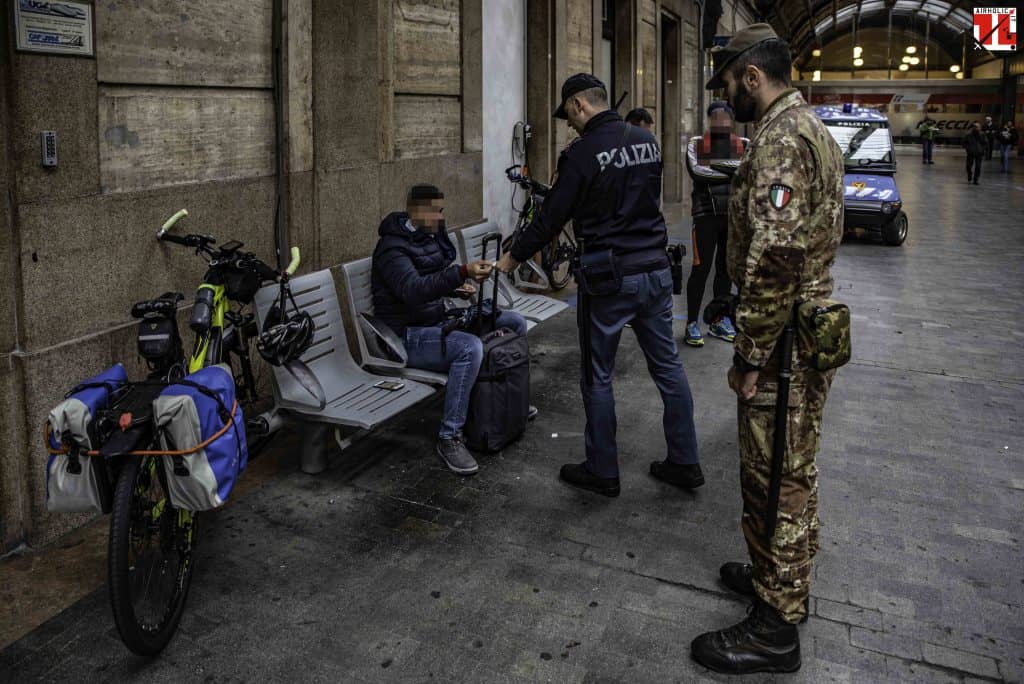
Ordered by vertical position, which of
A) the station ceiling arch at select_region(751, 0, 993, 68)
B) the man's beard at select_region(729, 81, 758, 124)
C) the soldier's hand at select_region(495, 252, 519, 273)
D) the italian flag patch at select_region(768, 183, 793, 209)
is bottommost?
the soldier's hand at select_region(495, 252, 519, 273)

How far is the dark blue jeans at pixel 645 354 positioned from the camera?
4.42m

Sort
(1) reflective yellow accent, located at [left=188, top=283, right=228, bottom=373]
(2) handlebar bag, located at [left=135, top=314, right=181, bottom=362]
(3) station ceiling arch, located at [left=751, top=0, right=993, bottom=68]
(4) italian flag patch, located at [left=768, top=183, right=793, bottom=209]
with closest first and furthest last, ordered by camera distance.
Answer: (4) italian flag patch, located at [left=768, top=183, right=793, bottom=209]
(2) handlebar bag, located at [left=135, top=314, right=181, bottom=362]
(1) reflective yellow accent, located at [left=188, top=283, right=228, bottom=373]
(3) station ceiling arch, located at [left=751, top=0, right=993, bottom=68]

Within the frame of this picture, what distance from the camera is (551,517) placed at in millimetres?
4406

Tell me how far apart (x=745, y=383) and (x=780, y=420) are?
0.54ft

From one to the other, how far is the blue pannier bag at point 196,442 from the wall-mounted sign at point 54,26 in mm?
1837

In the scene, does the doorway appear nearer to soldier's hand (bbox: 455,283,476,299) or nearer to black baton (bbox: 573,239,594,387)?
soldier's hand (bbox: 455,283,476,299)

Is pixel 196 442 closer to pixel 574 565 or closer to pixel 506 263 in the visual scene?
pixel 574 565

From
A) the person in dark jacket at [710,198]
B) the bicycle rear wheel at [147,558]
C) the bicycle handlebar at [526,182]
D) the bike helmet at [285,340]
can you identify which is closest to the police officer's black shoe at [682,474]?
the bike helmet at [285,340]

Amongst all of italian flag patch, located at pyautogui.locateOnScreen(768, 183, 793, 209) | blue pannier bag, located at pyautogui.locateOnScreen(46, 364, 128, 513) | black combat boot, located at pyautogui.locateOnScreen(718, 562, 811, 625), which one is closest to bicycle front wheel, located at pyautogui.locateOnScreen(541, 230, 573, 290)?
black combat boot, located at pyautogui.locateOnScreen(718, 562, 811, 625)

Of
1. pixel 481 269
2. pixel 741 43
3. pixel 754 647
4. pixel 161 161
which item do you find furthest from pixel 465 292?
pixel 754 647

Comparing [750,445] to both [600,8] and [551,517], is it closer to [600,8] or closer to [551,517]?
[551,517]

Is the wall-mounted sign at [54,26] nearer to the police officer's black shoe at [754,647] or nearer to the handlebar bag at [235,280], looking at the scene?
the handlebar bag at [235,280]

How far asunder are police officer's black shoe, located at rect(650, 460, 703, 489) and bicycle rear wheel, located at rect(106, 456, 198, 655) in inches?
90.1

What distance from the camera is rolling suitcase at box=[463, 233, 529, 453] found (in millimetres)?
5020
